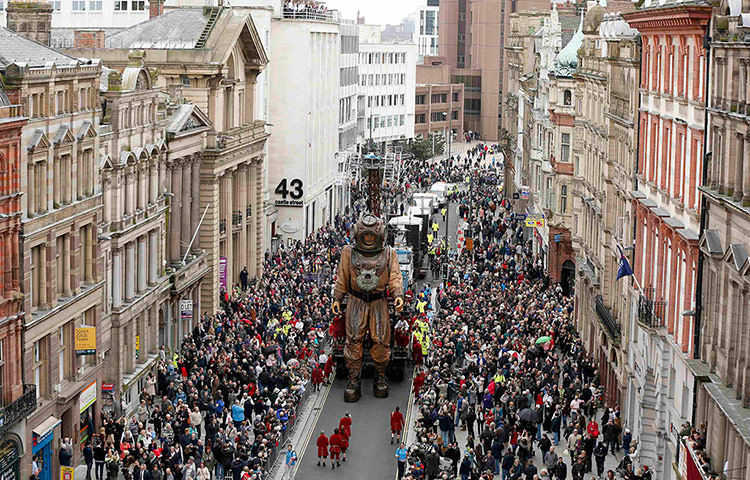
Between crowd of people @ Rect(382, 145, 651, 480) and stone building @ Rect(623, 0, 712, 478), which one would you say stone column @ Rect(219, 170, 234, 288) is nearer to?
crowd of people @ Rect(382, 145, 651, 480)

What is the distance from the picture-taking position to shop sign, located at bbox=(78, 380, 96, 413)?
48219mm

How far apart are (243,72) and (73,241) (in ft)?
115

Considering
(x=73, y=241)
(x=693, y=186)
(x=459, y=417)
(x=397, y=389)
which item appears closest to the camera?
(x=693, y=186)

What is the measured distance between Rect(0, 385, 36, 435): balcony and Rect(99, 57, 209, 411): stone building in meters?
9.69

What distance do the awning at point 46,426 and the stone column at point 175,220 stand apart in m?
20.1

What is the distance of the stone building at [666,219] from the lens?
40.4 metres

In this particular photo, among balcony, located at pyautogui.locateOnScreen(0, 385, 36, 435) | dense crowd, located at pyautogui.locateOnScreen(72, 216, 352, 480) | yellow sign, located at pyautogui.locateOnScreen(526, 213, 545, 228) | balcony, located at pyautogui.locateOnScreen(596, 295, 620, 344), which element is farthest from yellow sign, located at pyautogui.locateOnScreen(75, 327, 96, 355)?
yellow sign, located at pyautogui.locateOnScreen(526, 213, 545, 228)

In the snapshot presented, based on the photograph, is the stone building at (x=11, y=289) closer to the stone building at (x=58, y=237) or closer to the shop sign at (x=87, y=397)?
the stone building at (x=58, y=237)

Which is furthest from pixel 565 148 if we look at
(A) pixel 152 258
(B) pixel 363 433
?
(B) pixel 363 433

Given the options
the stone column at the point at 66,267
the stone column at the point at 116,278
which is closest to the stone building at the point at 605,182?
the stone column at the point at 116,278

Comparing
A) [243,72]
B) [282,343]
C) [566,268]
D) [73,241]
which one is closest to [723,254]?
[73,241]

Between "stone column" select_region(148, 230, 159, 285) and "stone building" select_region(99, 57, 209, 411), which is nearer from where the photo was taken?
"stone building" select_region(99, 57, 209, 411)

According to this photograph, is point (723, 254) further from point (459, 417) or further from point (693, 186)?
point (459, 417)

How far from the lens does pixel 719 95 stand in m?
37.2
